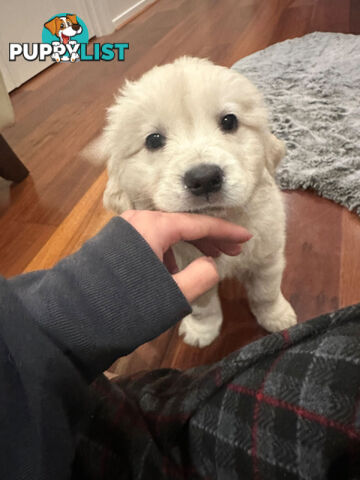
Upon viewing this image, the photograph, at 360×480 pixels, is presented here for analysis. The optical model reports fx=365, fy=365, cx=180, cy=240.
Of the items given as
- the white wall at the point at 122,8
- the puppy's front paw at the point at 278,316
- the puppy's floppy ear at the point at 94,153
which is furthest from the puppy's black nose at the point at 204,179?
the white wall at the point at 122,8

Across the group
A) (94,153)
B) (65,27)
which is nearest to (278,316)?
(94,153)

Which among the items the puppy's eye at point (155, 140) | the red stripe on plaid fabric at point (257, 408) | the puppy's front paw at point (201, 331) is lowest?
the puppy's front paw at point (201, 331)

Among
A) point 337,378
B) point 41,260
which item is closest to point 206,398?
point 337,378

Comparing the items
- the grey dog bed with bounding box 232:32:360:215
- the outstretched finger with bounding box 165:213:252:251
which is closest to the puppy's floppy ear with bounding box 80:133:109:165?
the grey dog bed with bounding box 232:32:360:215

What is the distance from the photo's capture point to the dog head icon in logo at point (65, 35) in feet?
12.9

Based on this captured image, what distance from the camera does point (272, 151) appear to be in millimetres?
985

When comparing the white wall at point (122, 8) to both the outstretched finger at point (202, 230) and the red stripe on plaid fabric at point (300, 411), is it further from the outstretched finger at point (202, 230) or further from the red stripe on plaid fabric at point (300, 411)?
the red stripe on plaid fabric at point (300, 411)

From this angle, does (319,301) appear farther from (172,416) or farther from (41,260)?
(41,260)

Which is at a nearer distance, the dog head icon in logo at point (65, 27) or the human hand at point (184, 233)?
the human hand at point (184, 233)

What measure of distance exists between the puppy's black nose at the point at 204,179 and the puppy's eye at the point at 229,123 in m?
0.19

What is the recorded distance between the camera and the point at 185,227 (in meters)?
0.63

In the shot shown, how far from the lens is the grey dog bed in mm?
1570

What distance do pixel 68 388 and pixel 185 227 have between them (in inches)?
12.3

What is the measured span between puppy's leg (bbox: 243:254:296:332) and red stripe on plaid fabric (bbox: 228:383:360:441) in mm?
387
